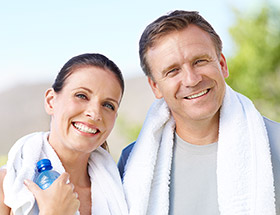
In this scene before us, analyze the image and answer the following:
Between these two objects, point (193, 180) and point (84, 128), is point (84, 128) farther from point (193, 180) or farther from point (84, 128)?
point (193, 180)

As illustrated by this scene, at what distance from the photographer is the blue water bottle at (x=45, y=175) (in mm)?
1803

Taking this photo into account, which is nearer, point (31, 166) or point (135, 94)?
point (31, 166)

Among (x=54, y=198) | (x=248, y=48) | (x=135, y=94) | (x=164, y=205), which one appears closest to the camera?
(x=54, y=198)

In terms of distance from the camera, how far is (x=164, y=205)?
79.4 inches

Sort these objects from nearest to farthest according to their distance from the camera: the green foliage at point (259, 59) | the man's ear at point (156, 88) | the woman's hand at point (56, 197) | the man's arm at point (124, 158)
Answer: the woman's hand at point (56, 197)
the man's ear at point (156, 88)
the man's arm at point (124, 158)
the green foliage at point (259, 59)

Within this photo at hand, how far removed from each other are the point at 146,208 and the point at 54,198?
494mm

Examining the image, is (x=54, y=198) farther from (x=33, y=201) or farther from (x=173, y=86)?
(x=173, y=86)

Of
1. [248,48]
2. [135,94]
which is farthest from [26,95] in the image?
[248,48]

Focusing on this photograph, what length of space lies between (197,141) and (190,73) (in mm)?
381

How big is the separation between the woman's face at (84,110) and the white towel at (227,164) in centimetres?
28

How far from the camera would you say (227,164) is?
1979mm

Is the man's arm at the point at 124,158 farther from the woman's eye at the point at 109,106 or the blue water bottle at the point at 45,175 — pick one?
the blue water bottle at the point at 45,175

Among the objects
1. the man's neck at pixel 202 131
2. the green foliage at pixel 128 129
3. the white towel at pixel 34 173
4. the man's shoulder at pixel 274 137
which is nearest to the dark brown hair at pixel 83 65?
the white towel at pixel 34 173

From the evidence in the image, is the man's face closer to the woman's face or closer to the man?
the man
